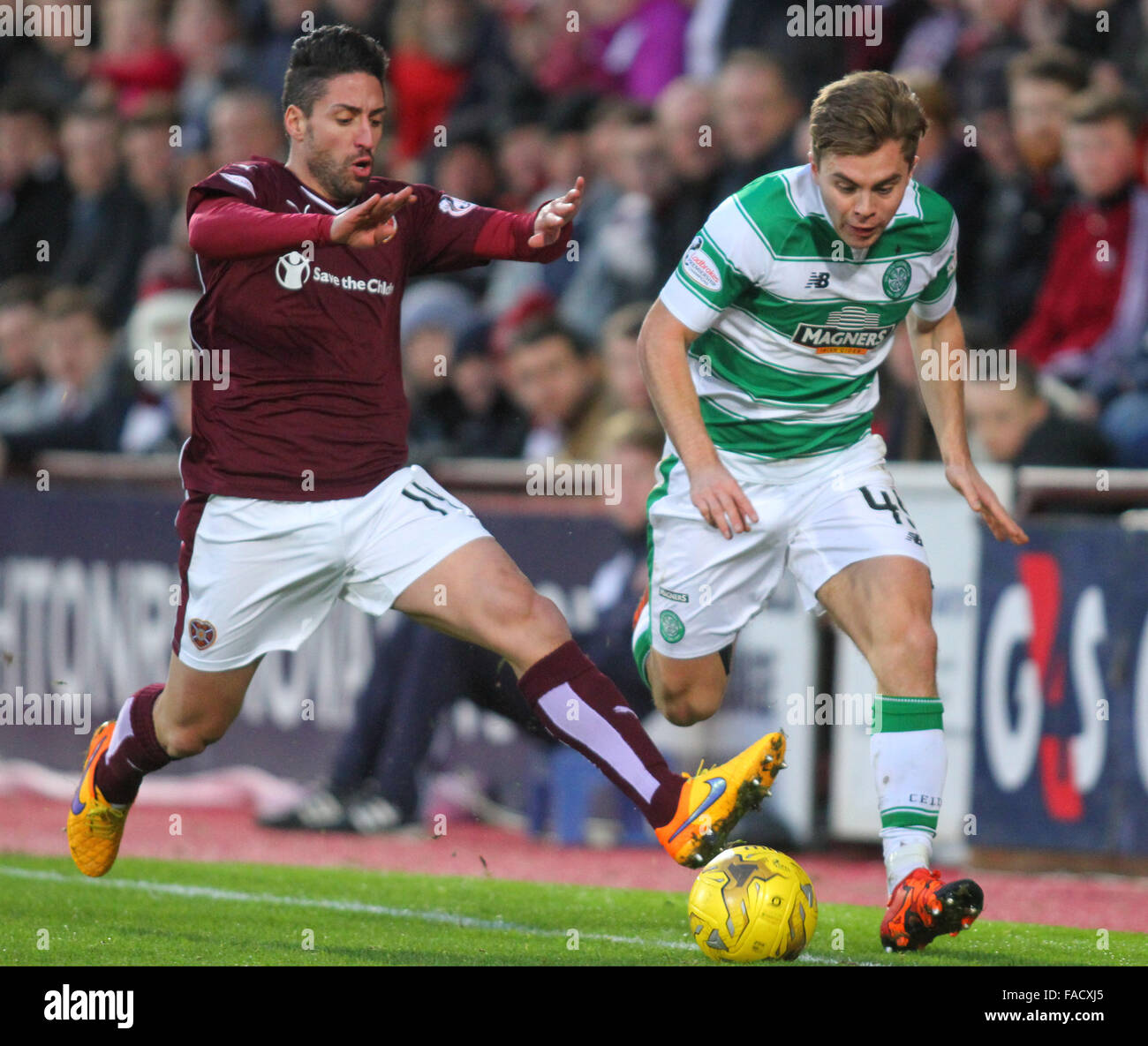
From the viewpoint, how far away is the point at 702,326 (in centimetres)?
582

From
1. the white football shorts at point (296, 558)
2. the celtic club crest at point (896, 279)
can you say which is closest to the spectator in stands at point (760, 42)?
the celtic club crest at point (896, 279)

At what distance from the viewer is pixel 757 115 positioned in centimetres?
1018

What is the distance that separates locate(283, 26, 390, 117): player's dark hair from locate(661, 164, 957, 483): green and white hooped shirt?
1083 millimetres

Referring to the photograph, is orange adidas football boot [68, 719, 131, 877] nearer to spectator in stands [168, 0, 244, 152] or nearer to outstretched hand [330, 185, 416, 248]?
outstretched hand [330, 185, 416, 248]

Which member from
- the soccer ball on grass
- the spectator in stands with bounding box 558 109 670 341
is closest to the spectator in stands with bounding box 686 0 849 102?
the spectator in stands with bounding box 558 109 670 341

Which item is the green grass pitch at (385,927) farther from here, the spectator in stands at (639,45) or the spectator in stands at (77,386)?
the spectator in stands at (639,45)

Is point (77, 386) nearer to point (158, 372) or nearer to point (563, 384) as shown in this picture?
point (158, 372)

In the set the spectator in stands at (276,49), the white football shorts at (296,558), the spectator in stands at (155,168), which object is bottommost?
the white football shorts at (296,558)

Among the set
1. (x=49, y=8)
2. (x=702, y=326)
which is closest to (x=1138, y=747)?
(x=702, y=326)

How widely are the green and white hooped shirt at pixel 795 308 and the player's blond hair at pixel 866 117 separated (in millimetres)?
310

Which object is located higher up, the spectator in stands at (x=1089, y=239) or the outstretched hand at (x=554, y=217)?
the spectator in stands at (x=1089, y=239)

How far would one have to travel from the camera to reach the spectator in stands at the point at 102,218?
1377cm

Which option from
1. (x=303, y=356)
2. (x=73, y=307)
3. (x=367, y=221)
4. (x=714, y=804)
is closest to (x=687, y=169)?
(x=73, y=307)

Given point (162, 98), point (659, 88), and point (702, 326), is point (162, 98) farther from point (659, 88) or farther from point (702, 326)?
point (702, 326)
